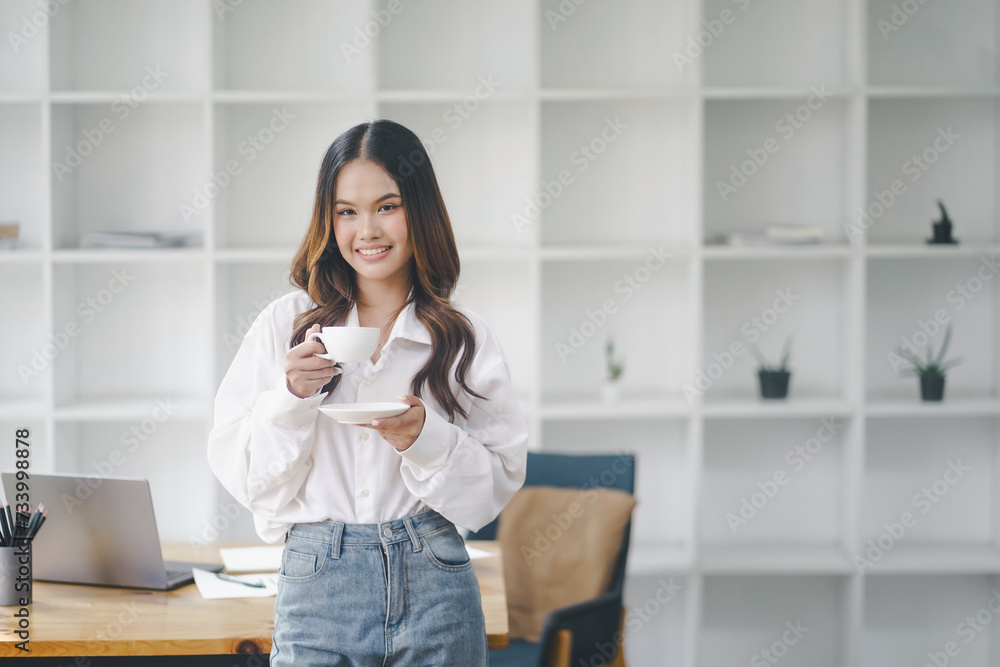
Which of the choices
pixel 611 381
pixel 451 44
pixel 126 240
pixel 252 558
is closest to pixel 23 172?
pixel 126 240

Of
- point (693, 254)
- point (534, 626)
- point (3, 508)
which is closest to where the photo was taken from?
point (3, 508)

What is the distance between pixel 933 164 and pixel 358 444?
2.78 meters

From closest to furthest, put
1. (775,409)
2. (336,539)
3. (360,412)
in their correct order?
(360,412) < (336,539) < (775,409)

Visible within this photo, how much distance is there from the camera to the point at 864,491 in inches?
137

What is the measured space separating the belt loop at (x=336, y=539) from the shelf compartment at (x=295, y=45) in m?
2.28

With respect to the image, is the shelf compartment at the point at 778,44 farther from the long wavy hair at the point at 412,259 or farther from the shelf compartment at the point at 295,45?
the long wavy hair at the point at 412,259

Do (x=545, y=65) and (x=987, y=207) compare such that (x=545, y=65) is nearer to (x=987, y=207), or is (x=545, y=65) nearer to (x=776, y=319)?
(x=776, y=319)

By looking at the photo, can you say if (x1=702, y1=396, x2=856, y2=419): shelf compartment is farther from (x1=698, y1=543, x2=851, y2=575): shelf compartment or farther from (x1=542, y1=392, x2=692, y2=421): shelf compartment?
(x1=698, y1=543, x2=851, y2=575): shelf compartment

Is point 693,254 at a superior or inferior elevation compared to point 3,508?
superior

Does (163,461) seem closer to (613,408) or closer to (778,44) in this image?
(613,408)

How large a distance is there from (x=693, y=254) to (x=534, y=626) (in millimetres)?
1314

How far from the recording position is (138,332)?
11.2 ft

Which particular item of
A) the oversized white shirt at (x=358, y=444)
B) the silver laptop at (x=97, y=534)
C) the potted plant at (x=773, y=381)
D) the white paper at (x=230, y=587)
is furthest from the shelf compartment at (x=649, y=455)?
the oversized white shirt at (x=358, y=444)

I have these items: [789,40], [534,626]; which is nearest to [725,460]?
[534,626]
